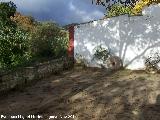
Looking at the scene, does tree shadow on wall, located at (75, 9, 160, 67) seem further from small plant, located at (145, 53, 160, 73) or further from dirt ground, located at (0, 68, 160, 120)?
dirt ground, located at (0, 68, 160, 120)

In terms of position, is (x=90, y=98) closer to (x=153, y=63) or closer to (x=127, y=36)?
(x=153, y=63)

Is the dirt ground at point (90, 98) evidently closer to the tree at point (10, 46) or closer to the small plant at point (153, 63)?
the small plant at point (153, 63)

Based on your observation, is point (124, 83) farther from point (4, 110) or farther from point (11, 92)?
point (4, 110)

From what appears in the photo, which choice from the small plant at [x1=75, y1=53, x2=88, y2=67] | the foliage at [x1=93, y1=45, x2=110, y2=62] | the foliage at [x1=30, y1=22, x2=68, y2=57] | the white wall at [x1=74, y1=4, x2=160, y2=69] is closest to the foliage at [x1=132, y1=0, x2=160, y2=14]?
the white wall at [x1=74, y1=4, x2=160, y2=69]

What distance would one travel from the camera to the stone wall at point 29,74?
14581mm

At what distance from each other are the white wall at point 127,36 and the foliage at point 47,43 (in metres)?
3.97

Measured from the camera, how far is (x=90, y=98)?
1364 cm

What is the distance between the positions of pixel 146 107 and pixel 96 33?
35.0ft

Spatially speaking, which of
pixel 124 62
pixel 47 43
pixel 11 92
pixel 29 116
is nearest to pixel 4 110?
pixel 29 116

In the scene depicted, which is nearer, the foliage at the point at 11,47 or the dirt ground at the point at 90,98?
the dirt ground at the point at 90,98

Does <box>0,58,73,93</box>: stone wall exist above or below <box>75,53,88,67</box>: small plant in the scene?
below

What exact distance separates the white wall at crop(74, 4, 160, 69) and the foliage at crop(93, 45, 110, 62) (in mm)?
268

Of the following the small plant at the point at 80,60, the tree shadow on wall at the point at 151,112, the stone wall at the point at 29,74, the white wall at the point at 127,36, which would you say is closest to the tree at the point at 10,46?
the stone wall at the point at 29,74

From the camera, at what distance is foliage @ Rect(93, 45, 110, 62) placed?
21.8 m
